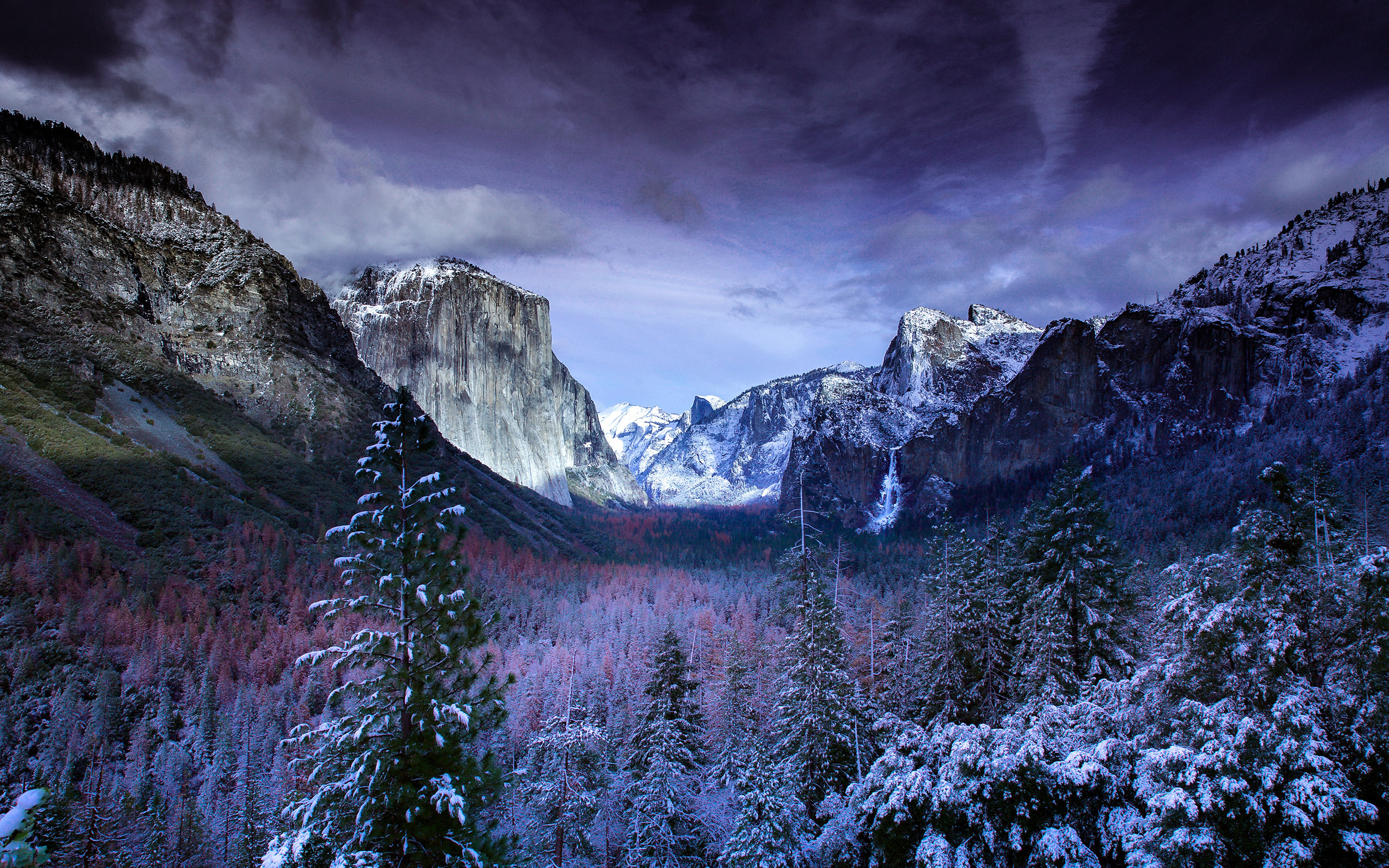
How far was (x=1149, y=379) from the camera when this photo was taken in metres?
146

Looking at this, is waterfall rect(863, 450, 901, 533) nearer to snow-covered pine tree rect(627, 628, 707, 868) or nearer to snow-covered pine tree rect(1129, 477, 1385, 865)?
snow-covered pine tree rect(627, 628, 707, 868)

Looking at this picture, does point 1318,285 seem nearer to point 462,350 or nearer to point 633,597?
point 633,597

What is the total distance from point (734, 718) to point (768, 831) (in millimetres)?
21203

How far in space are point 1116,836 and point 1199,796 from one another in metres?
1.63

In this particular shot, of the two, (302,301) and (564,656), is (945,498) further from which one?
(302,301)

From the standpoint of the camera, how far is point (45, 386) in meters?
72.8

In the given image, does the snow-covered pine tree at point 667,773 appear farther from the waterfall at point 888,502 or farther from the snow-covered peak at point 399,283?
the waterfall at point 888,502

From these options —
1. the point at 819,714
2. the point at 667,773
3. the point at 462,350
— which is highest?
the point at 462,350

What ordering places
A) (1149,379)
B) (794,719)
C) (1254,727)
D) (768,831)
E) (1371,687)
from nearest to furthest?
(1254,727) → (1371,687) → (768,831) → (794,719) → (1149,379)

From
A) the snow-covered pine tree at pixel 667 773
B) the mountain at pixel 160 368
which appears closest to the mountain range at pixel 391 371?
the mountain at pixel 160 368

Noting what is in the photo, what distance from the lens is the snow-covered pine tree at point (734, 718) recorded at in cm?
2861

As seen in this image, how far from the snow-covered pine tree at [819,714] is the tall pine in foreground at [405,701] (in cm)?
1154

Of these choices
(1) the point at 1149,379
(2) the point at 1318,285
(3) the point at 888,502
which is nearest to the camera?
(2) the point at 1318,285

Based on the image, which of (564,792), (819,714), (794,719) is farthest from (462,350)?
(819,714)
